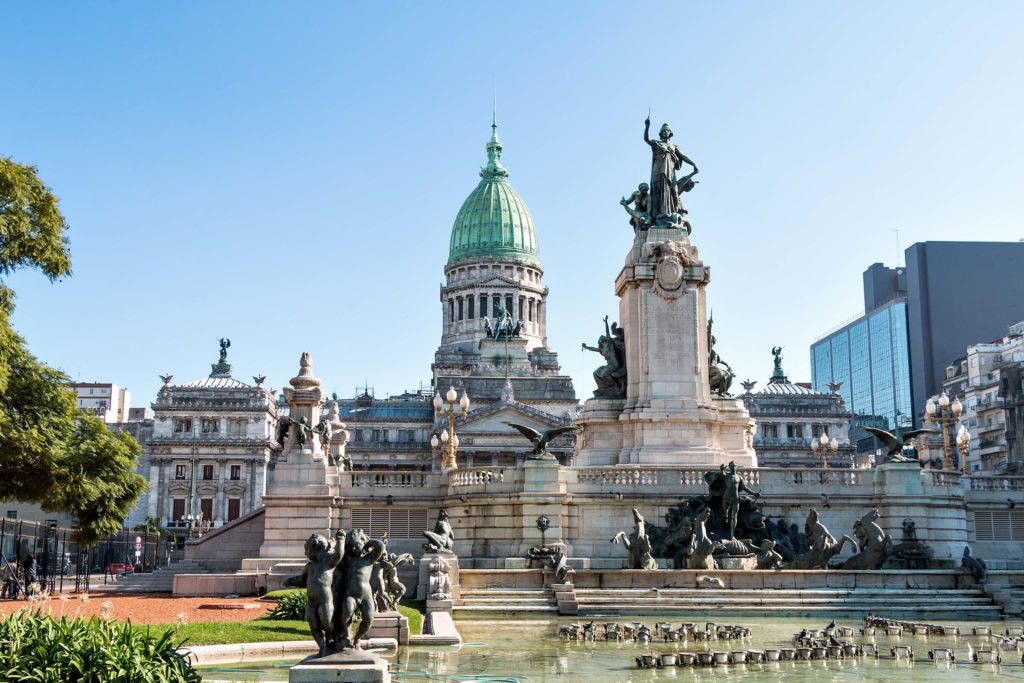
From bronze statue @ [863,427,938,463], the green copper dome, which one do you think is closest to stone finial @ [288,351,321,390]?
bronze statue @ [863,427,938,463]

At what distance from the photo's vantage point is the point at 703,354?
39.4m

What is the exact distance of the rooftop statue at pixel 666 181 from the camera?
4181 centimetres

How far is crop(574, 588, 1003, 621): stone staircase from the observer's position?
28.6 meters

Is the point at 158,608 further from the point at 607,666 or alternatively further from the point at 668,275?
the point at 668,275

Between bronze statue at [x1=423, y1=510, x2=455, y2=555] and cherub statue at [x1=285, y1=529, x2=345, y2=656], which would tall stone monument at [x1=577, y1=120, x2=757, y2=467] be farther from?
cherub statue at [x1=285, y1=529, x2=345, y2=656]

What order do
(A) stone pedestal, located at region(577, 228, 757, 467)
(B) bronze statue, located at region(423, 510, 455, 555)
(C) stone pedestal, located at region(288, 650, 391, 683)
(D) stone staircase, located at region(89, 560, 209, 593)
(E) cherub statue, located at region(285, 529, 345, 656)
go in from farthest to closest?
(A) stone pedestal, located at region(577, 228, 757, 467) → (D) stone staircase, located at region(89, 560, 209, 593) → (B) bronze statue, located at region(423, 510, 455, 555) → (E) cherub statue, located at region(285, 529, 345, 656) → (C) stone pedestal, located at region(288, 650, 391, 683)

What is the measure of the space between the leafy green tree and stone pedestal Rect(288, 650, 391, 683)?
16.0 meters

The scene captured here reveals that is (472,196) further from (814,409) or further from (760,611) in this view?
(760,611)

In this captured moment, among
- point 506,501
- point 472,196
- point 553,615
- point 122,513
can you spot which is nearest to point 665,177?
point 506,501

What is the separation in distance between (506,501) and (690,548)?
6171 mm

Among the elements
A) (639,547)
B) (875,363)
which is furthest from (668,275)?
(875,363)

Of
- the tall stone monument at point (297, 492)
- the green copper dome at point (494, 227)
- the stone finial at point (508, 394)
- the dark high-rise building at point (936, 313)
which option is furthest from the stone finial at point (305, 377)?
the green copper dome at point (494, 227)

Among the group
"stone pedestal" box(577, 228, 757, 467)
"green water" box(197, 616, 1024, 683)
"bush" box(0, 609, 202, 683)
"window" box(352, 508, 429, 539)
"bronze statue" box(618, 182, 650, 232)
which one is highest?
"bronze statue" box(618, 182, 650, 232)

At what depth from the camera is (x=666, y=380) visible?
3900cm
